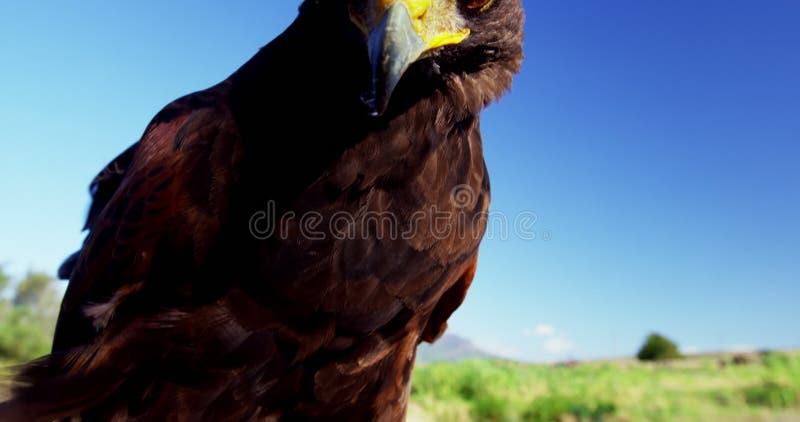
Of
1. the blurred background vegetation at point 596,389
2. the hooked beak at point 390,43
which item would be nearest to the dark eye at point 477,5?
the hooked beak at point 390,43

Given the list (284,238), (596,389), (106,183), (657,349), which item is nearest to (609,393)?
(596,389)

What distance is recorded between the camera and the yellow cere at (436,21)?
74.0 inches

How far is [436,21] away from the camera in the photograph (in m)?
2.04

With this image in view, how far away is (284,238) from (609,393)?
11.9 meters

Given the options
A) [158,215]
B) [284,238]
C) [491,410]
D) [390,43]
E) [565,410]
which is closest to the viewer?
[390,43]

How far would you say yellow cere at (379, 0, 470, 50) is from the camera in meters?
1.88

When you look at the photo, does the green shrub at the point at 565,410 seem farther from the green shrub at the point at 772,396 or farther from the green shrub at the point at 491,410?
the green shrub at the point at 772,396

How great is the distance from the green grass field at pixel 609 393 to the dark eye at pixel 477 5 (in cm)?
918

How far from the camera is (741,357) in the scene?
45.6 ft

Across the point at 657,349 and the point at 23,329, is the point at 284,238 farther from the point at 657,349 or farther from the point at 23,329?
the point at 657,349

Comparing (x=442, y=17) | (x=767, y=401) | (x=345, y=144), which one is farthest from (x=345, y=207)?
(x=767, y=401)

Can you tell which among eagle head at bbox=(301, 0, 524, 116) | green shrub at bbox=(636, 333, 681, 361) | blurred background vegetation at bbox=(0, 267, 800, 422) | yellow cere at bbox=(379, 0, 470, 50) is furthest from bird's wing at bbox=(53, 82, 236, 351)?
green shrub at bbox=(636, 333, 681, 361)

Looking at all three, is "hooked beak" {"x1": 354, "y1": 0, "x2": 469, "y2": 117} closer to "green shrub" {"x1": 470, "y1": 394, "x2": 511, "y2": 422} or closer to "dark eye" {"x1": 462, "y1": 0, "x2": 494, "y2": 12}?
"dark eye" {"x1": 462, "y1": 0, "x2": 494, "y2": 12}

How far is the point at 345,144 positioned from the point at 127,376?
126cm
